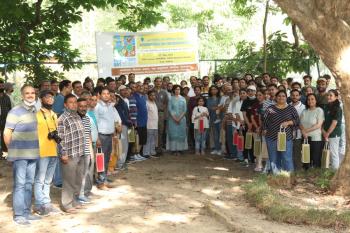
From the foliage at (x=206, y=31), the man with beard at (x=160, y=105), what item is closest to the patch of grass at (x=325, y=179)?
the man with beard at (x=160, y=105)

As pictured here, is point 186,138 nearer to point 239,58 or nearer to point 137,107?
point 137,107

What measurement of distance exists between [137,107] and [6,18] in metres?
3.47

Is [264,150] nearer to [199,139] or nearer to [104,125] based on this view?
[199,139]

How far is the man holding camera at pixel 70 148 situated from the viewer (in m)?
6.31

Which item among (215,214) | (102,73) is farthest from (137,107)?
(215,214)

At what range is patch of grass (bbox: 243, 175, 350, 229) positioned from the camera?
5.82m

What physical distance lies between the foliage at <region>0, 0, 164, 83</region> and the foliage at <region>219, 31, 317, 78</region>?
149 inches

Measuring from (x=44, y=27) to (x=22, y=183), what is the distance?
6.88 m

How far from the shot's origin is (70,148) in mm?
6340

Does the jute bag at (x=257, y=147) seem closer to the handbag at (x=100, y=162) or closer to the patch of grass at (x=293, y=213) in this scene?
the patch of grass at (x=293, y=213)

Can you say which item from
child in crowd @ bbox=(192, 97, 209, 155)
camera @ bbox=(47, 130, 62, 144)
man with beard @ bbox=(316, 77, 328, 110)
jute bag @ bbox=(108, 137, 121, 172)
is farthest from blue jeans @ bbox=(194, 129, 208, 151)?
camera @ bbox=(47, 130, 62, 144)

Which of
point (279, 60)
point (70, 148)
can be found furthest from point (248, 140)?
point (279, 60)

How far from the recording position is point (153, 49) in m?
13.2

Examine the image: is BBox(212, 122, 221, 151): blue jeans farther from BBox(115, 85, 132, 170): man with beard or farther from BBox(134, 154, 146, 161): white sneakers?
BBox(115, 85, 132, 170): man with beard
